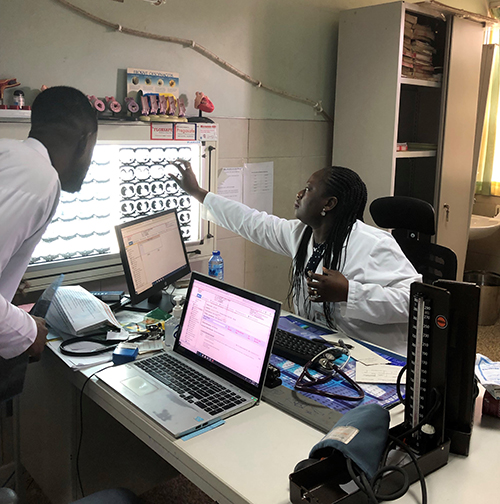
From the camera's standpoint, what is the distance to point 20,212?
51.9 inches

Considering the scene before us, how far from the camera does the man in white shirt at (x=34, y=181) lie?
132cm

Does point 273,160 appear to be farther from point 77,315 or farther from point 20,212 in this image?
point 20,212

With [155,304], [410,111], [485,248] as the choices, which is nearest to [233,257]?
[155,304]

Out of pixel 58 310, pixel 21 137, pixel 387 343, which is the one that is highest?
pixel 21 137

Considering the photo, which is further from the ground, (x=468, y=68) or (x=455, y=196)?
(x=468, y=68)

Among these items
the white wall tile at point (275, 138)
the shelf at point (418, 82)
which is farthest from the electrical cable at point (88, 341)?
the shelf at point (418, 82)

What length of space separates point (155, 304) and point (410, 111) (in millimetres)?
2385

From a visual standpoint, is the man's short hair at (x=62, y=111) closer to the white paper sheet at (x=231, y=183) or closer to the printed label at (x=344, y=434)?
the printed label at (x=344, y=434)

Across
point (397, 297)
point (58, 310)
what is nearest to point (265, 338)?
point (397, 297)

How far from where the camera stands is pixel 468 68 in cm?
331

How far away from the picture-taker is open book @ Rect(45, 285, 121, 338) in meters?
1.80

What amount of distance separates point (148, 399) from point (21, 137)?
3.64 ft

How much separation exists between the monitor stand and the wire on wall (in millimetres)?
1145

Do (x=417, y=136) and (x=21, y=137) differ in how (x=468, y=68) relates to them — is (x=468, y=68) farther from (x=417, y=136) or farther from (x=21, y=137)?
(x=21, y=137)
